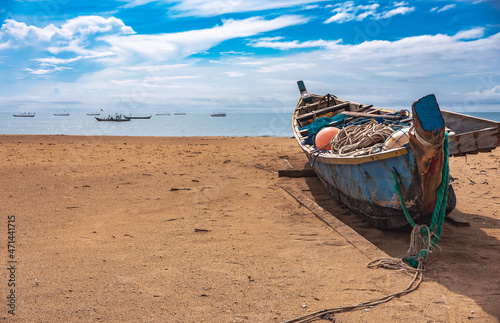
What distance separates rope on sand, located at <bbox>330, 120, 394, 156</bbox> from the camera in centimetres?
538

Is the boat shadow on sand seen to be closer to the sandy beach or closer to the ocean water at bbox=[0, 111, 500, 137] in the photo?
the sandy beach

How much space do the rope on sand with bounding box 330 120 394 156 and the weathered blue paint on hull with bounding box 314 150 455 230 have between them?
29 cm

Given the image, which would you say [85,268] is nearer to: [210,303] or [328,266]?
[210,303]

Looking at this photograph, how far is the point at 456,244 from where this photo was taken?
4688mm

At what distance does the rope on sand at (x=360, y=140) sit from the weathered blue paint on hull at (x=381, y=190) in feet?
0.94

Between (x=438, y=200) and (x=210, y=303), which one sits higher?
(x=438, y=200)

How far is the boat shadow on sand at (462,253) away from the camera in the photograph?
136 inches

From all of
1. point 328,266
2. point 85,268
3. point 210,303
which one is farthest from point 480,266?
point 85,268

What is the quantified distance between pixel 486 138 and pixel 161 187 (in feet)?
19.9

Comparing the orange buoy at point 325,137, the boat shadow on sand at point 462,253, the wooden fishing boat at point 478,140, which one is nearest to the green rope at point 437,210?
the boat shadow on sand at point 462,253

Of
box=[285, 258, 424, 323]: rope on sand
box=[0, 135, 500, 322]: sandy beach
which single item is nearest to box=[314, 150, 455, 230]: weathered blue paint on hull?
box=[0, 135, 500, 322]: sandy beach

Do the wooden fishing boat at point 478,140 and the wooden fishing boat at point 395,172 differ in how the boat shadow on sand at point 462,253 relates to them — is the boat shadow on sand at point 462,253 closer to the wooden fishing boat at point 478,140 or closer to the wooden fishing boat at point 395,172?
the wooden fishing boat at point 395,172

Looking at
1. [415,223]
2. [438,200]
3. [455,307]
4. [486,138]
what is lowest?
[455,307]

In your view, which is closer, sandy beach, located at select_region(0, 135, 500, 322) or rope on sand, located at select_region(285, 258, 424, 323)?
rope on sand, located at select_region(285, 258, 424, 323)
